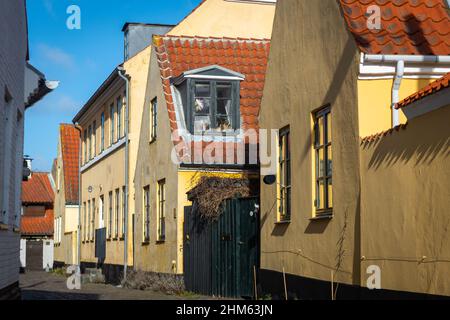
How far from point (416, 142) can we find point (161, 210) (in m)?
13.4

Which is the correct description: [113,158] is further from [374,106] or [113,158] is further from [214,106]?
[374,106]

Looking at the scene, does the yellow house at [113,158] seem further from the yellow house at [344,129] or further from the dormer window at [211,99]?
the yellow house at [344,129]

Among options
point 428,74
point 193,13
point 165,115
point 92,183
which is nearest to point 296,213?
point 428,74

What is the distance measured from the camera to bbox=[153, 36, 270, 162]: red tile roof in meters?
21.4

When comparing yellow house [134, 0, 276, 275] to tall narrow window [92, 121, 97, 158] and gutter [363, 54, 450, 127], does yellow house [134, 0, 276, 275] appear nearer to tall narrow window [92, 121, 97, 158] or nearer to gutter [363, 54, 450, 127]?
gutter [363, 54, 450, 127]

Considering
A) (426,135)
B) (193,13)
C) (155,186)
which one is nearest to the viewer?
(426,135)

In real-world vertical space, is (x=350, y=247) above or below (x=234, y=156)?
below

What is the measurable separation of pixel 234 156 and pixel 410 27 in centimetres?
872

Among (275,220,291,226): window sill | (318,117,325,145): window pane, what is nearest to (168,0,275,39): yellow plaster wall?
(275,220,291,226): window sill

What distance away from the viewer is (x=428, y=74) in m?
11.3

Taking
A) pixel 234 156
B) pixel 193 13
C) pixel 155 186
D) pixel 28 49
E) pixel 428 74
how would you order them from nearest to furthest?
pixel 428 74
pixel 28 49
pixel 234 156
pixel 155 186
pixel 193 13

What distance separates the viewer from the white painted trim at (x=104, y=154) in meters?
27.7

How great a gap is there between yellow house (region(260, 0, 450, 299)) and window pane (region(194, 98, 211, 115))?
6226 mm
